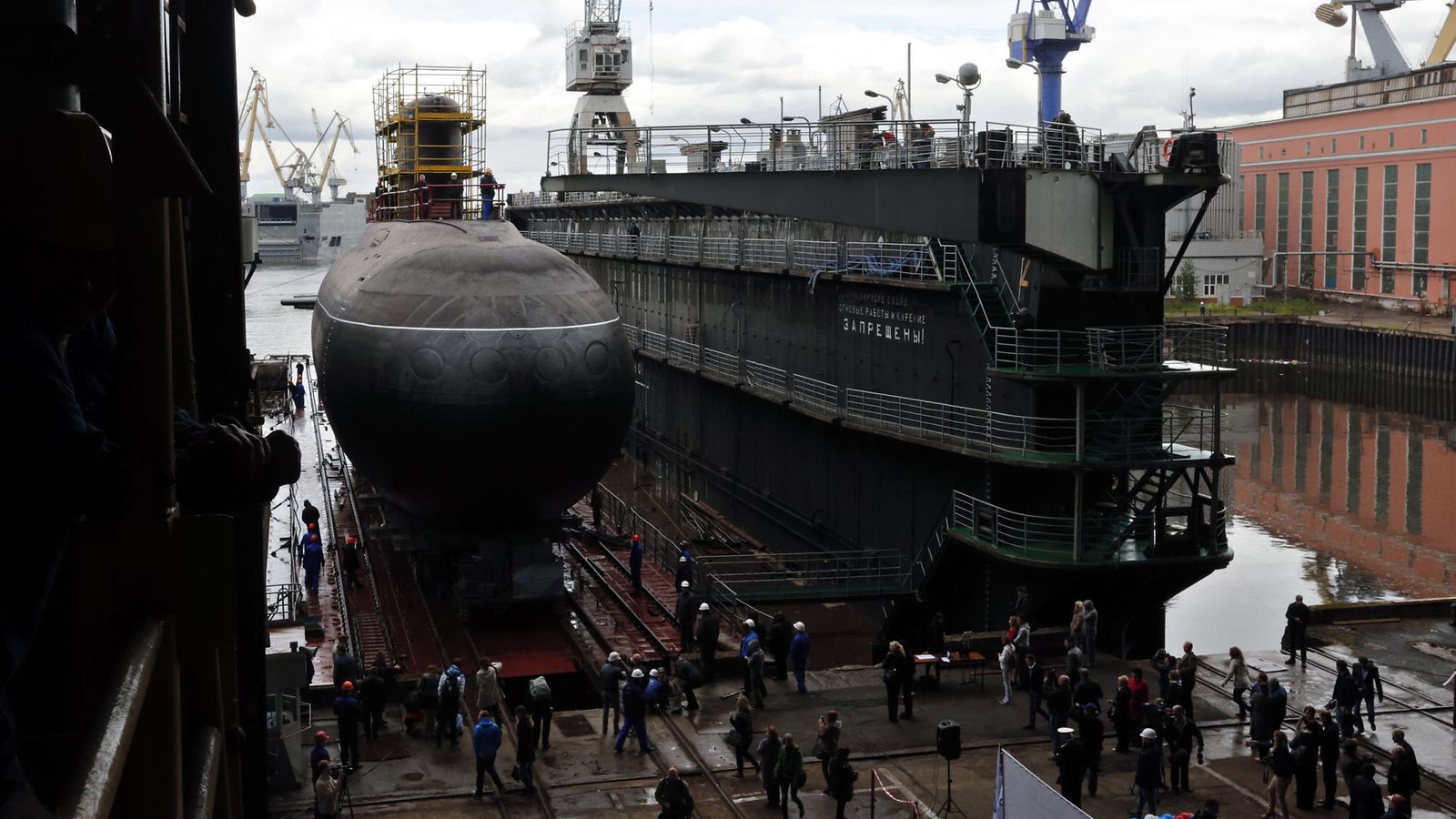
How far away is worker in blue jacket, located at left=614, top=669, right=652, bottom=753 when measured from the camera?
56.6 ft

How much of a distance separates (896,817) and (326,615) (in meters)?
12.4

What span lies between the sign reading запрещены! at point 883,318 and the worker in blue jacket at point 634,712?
10.1 m

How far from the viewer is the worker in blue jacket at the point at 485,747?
1606cm

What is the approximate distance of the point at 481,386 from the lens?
2081 centimetres

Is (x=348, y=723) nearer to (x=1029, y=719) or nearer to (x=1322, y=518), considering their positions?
(x=1029, y=719)

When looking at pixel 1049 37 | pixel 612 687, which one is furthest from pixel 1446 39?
pixel 612 687

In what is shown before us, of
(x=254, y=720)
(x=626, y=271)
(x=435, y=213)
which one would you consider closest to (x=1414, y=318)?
(x=626, y=271)

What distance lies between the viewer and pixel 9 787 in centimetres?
217

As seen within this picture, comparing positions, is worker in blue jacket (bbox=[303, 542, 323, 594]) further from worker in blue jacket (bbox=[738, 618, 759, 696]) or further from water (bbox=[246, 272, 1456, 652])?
water (bbox=[246, 272, 1456, 652])

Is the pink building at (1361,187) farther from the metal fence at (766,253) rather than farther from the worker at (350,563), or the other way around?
the worker at (350,563)

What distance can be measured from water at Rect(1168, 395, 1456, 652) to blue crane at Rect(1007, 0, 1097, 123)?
110ft

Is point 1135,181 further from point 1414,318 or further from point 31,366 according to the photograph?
point 1414,318

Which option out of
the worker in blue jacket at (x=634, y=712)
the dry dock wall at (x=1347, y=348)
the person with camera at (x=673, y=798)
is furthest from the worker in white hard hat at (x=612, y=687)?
the dry dock wall at (x=1347, y=348)

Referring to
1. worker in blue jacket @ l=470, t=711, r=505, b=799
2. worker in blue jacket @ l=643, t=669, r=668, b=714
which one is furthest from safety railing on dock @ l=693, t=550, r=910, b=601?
worker in blue jacket @ l=470, t=711, r=505, b=799
